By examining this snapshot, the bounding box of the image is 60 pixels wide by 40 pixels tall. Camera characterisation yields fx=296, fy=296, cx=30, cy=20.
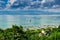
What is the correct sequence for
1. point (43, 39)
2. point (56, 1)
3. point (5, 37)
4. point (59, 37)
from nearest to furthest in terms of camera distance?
point (59, 37) < point (43, 39) < point (5, 37) < point (56, 1)

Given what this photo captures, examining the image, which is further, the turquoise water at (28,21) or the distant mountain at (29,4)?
the distant mountain at (29,4)

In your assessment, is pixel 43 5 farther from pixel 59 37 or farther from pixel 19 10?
pixel 59 37

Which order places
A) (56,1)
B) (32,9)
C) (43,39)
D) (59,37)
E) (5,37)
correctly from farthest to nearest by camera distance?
(32,9), (56,1), (5,37), (43,39), (59,37)

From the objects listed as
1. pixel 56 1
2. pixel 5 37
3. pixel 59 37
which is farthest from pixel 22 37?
pixel 56 1

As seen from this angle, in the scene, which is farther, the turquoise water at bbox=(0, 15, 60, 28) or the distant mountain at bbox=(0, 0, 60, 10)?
A: the distant mountain at bbox=(0, 0, 60, 10)

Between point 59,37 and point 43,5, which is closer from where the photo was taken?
point 59,37

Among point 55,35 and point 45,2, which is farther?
point 45,2

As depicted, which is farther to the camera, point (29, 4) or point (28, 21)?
point (29, 4)

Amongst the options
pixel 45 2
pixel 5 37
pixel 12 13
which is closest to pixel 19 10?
pixel 12 13

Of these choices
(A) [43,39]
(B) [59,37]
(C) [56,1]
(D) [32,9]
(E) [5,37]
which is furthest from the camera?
(D) [32,9]

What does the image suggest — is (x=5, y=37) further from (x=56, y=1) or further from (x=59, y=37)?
(x=56, y=1)
